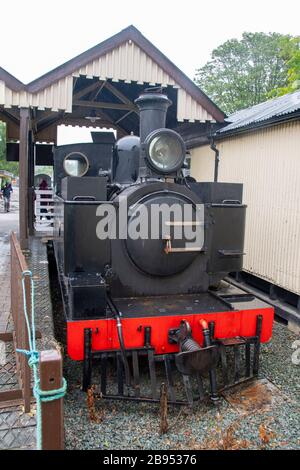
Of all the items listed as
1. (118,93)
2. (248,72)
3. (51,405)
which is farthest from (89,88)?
(248,72)

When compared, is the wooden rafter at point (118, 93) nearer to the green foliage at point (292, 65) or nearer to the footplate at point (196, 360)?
the footplate at point (196, 360)

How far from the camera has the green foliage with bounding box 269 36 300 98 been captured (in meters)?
15.1

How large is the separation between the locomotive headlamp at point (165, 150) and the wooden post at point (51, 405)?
2578 millimetres

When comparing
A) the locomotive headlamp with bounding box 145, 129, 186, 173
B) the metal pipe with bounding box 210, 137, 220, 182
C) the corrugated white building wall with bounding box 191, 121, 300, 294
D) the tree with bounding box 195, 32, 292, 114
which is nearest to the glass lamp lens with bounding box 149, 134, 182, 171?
the locomotive headlamp with bounding box 145, 129, 186, 173

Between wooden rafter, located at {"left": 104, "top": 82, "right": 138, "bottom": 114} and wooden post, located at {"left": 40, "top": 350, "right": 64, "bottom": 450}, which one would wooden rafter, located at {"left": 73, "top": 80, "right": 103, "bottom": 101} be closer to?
wooden rafter, located at {"left": 104, "top": 82, "right": 138, "bottom": 114}

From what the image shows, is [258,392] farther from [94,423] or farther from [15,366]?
[15,366]

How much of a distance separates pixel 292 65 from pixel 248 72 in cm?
703

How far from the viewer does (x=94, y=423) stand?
3088 millimetres

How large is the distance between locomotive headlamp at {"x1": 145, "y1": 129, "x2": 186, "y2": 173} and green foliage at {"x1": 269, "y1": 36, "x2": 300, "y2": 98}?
11190 mm

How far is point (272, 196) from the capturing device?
240 inches

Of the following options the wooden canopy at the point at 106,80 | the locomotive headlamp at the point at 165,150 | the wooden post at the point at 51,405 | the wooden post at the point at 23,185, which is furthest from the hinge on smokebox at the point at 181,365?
the wooden canopy at the point at 106,80

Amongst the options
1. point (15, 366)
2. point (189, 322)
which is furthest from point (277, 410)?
point (15, 366)

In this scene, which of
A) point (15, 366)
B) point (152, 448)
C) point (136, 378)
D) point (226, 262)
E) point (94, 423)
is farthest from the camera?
point (226, 262)

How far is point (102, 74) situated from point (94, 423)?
5.21 m
